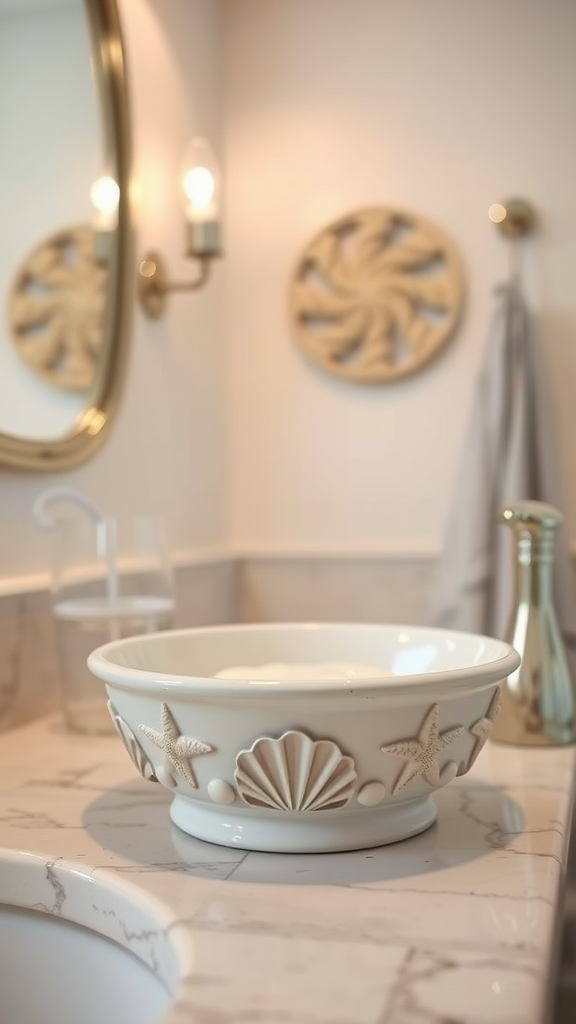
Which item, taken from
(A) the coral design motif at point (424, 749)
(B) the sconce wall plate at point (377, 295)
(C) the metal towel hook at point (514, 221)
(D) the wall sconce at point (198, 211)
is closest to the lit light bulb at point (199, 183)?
(D) the wall sconce at point (198, 211)

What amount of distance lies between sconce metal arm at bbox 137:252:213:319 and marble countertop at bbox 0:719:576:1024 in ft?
2.45

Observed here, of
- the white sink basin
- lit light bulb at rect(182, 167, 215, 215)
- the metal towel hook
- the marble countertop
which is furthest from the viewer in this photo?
the metal towel hook

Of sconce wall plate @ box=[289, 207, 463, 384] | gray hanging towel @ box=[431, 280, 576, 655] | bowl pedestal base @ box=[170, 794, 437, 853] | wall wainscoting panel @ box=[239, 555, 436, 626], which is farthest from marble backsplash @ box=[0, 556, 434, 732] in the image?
bowl pedestal base @ box=[170, 794, 437, 853]

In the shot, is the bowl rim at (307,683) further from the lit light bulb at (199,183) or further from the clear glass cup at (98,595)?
the lit light bulb at (199,183)

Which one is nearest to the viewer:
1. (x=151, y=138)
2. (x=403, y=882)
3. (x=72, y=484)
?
(x=403, y=882)

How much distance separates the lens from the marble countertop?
449 mm

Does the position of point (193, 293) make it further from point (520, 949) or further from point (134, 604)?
point (520, 949)

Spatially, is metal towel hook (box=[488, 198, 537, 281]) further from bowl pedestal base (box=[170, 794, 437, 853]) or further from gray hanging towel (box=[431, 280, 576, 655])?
bowl pedestal base (box=[170, 794, 437, 853])

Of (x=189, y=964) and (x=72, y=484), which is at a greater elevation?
(x=72, y=484)

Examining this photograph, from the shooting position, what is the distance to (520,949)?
0.49 meters

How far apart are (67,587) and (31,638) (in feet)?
0.25

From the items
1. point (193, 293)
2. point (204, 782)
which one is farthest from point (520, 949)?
point (193, 293)

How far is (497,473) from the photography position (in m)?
1.44

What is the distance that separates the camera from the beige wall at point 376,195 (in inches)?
58.4
